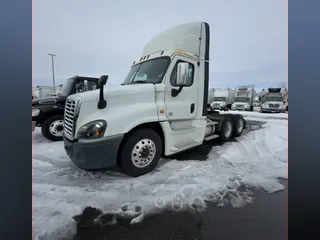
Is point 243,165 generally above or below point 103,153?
below

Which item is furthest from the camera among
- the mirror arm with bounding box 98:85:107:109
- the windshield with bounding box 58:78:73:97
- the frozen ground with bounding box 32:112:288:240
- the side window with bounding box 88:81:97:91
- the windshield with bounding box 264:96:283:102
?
the windshield with bounding box 264:96:283:102

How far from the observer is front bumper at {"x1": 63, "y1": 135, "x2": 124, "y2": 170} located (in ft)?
8.49

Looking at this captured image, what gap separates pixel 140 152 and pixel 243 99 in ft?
57.8

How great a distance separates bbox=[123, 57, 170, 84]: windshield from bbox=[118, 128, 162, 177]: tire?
1.17 metres

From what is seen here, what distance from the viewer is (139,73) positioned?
12.5ft

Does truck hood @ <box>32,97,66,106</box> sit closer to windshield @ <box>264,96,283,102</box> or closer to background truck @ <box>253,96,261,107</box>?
windshield @ <box>264,96,283,102</box>

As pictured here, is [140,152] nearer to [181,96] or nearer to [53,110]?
[181,96]

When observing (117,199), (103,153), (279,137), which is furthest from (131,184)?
(279,137)

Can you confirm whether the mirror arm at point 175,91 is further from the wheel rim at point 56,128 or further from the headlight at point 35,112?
the headlight at point 35,112

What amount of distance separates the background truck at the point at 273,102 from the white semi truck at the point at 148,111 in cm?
1429

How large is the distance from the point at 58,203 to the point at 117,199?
32.5 inches

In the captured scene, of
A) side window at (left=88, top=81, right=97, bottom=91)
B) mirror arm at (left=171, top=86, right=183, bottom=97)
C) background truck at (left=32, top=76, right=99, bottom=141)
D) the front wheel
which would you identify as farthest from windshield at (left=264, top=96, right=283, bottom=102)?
background truck at (left=32, top=76, right=99, bottom=141)

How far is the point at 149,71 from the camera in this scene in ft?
12.0
